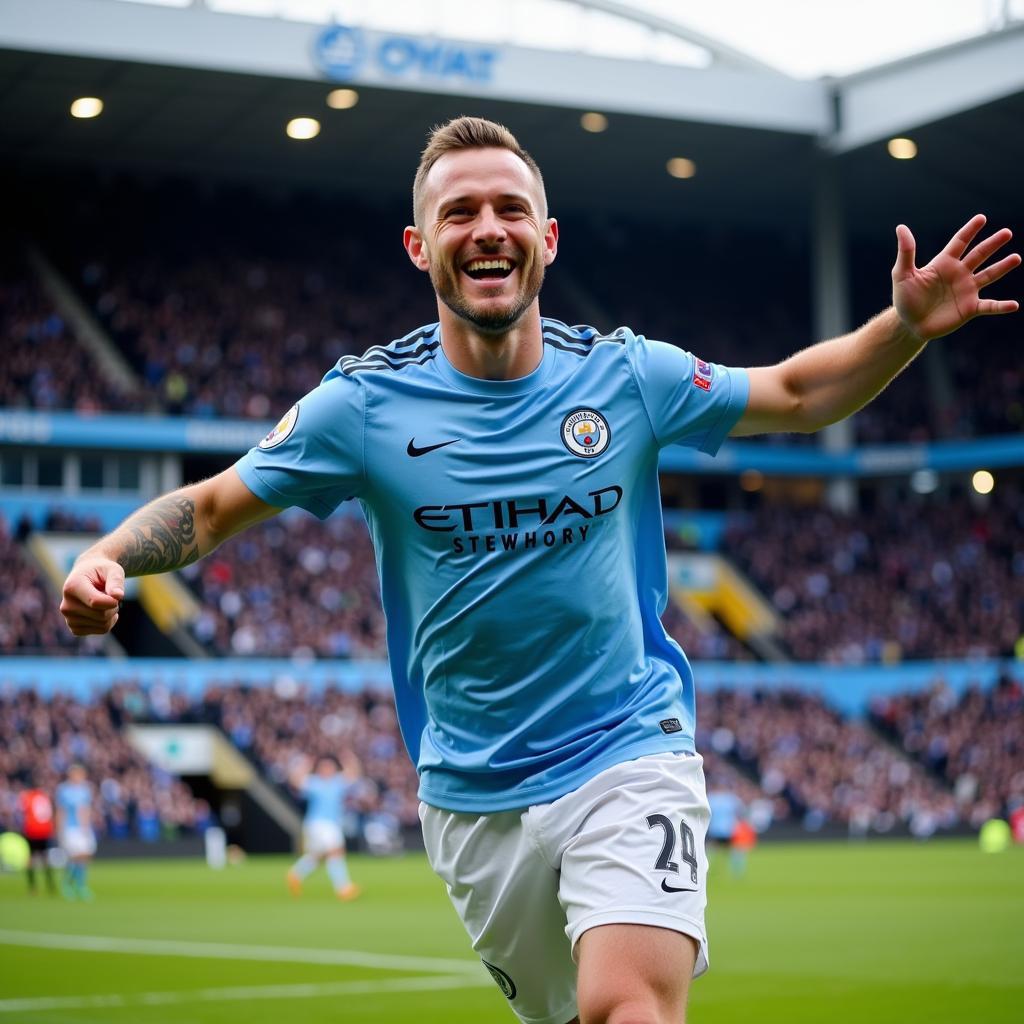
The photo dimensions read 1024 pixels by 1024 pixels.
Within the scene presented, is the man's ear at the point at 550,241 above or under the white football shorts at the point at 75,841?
above

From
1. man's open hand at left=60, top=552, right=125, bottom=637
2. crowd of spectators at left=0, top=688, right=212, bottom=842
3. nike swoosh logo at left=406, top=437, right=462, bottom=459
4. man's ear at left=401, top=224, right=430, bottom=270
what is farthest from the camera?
crowd of spectators at left=0, top=688, right=212, bottom=842

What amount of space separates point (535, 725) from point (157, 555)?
3.66 ft

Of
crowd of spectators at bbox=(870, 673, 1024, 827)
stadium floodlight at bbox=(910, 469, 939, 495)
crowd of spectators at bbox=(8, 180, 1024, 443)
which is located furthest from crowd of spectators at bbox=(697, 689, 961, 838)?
stadium floodlight at bbox=(910, 469, 939, 495)

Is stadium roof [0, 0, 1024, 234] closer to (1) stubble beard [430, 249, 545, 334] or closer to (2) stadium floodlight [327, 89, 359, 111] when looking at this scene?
(2) stadium floodlight [327, 89, 359, 111]

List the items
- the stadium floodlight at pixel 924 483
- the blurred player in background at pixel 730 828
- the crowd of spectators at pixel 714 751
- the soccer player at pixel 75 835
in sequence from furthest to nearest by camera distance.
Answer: the stadium floodlight at pixel 924 483 < the crowd of spectators at pixel 714 751 < the blurred player in background at pixel 730 828 < the soccer player at pixel 75 835

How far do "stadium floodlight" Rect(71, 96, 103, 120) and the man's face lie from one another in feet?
128

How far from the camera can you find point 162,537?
4.94 metres

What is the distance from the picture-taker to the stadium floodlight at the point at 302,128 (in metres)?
44.3

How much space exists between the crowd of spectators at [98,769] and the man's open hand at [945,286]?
30.0 m

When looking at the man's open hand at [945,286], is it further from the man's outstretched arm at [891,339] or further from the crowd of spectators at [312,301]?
the crowd of spectators at [312,301]

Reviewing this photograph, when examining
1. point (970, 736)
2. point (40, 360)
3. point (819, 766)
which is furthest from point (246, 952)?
point (40, 360)

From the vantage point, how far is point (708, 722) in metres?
42.7

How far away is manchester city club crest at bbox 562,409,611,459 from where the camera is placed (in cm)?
490

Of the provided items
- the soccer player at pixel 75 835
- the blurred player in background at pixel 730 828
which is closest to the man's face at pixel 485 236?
the soccer player at pixel 75 835
